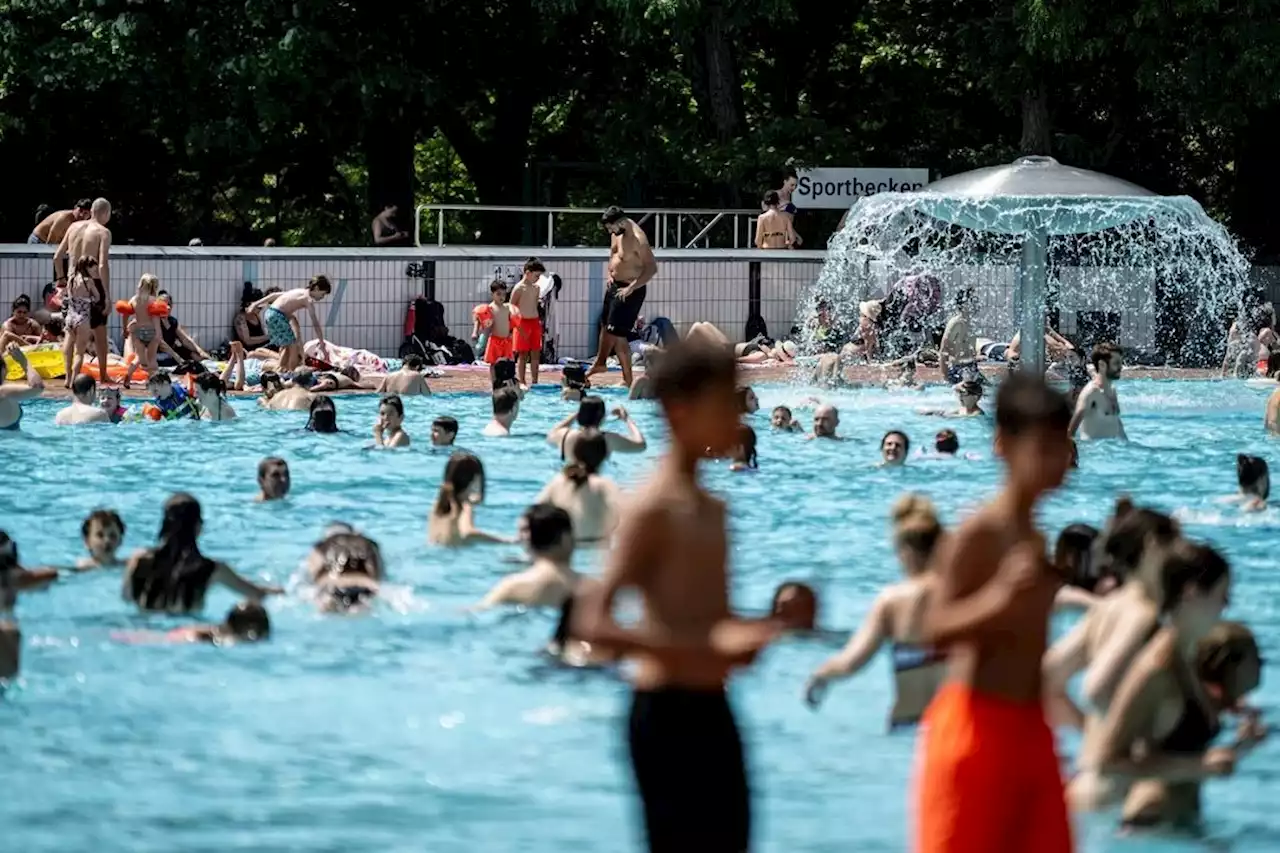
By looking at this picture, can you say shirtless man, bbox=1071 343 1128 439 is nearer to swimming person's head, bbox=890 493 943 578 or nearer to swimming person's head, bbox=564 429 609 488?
swimming person's head, bbox=564 429 609 488

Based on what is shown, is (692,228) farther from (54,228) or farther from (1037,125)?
(54,228)

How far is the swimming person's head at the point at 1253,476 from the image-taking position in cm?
1381

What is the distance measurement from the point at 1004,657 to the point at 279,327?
19.2 meters

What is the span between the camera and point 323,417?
18.7 m

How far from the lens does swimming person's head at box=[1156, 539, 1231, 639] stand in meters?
6.27

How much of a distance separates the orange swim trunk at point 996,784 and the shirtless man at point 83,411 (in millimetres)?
14971

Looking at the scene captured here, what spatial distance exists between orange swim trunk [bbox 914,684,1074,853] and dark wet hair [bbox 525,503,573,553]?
508 centimetres

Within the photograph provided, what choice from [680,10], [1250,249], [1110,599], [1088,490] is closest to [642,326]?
[680,10]

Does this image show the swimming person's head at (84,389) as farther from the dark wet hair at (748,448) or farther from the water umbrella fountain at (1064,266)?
the water umbrella fountain at (1064,266)

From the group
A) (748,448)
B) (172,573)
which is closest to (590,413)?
(748,448)

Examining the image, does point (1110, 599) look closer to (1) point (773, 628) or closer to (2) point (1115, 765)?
Result: (2) point (1115, 765)

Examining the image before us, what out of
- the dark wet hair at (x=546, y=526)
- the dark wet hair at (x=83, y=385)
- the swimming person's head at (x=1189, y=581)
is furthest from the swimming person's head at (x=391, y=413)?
the swimming person's head at (x=1189, y=581)

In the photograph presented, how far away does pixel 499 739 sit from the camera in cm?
882

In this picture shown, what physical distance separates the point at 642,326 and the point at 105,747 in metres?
18.5
